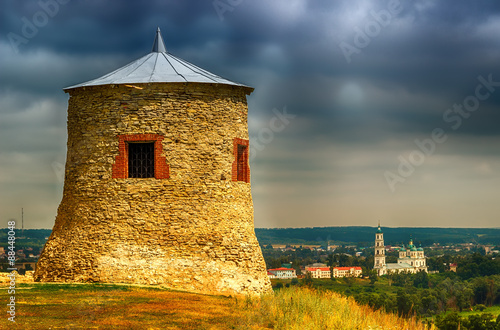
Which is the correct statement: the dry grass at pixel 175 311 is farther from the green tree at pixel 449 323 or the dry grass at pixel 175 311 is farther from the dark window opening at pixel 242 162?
the green tree at pixel 449 323

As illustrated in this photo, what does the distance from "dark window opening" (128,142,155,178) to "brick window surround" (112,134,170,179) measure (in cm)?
27

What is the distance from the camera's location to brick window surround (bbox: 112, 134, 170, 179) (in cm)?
2031

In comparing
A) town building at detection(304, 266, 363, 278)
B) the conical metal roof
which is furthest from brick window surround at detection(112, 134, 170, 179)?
town building at detection(304, 266, 363, 278)

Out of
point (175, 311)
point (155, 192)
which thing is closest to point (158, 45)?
point (155, 192)

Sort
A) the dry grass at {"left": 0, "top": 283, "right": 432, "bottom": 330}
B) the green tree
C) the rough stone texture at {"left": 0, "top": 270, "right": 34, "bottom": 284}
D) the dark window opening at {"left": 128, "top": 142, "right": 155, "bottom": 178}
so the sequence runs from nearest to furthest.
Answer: the dry grass at {"left": 0, "top": 283, "right": 432, "bottom": 330} → the rough stone texture at {"left": 0, "top": 270, "right": 34, "bottom": 284} → the dark window opening at {"left": 128, "top": 142, "right": 155, "bottom": 178} → the green tree

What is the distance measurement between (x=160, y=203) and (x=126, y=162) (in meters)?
1.70

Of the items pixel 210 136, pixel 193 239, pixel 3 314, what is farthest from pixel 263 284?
pixel 3 314

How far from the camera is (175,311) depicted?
1529 cm

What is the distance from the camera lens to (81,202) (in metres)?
20.7

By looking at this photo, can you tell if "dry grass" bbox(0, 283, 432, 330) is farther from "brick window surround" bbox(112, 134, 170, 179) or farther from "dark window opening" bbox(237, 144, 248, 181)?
"dark window opening" bbox(237, 144, 248, 181)

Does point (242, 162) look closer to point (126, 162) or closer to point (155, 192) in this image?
point (155, 192)

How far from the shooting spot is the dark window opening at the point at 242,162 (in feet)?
71.8

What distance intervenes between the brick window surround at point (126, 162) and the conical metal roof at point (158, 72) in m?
1.75

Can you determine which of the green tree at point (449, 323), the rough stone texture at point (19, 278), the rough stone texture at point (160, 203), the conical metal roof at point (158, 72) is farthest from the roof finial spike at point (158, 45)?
the green tree at point (449, 323)
